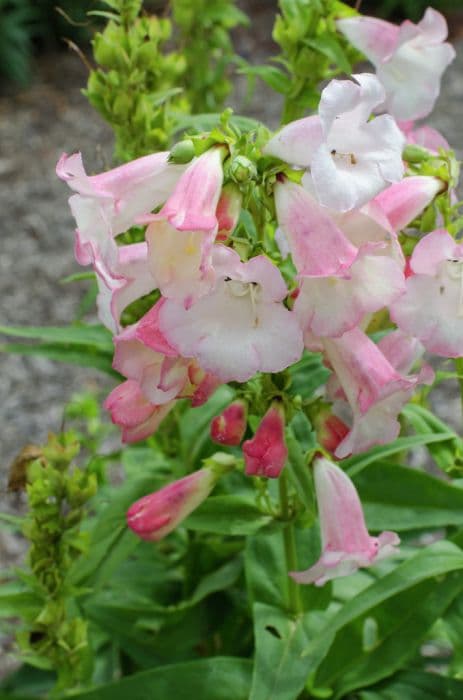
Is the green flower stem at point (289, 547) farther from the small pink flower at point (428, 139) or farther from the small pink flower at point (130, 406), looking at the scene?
the small pink flower at point (428, 139)

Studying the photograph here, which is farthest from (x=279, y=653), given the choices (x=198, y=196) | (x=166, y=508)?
(x=198, y=196)

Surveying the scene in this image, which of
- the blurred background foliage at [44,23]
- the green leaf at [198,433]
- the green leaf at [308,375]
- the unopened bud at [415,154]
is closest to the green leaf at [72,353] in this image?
the green leaf at [198,433]

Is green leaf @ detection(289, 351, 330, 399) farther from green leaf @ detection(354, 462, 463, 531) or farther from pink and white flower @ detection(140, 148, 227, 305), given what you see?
pink and white flower @ detection(140, 148, 227, 305)

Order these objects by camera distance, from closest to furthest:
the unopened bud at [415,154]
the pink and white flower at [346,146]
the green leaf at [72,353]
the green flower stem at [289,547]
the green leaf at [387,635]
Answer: the pink and white flower at [346,146] < the unopened bud at [415,154] < the green flower stem at [289,547] < the green leaf at [387,635] < the green leaf at [72,353]

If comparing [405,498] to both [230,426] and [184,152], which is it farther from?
[184,152]

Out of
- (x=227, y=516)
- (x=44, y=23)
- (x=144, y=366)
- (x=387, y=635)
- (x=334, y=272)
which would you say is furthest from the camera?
(x=44, y=23)

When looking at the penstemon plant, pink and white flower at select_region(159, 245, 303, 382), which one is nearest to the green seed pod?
the penstemon plant

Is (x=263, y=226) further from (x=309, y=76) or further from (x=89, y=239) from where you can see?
(x=309, y=76)
